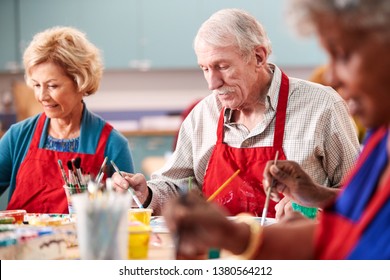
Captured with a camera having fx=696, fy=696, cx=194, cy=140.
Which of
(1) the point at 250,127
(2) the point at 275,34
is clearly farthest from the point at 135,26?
(1) the point at 250,127

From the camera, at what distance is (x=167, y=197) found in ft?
7.59

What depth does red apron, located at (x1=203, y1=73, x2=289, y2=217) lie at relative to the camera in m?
2.20

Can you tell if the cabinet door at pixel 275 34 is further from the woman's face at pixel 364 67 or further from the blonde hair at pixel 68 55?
the woman's face at pixel 364 67

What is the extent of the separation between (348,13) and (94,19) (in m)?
5.35

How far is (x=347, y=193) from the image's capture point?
45.4 inches

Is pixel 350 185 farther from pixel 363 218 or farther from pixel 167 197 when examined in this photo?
pixel 167 197

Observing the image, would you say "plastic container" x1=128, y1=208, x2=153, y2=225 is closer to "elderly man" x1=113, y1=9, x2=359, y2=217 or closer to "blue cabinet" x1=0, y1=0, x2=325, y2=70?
"elderly man" x1=113, y1=9, x2=359, y2=217

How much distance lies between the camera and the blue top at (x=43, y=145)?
8.03ft

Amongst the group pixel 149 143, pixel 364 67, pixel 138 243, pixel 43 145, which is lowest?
pixel 149 143

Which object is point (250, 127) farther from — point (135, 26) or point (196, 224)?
point (135, 26)

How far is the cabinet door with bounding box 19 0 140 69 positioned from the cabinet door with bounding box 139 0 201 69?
0.12 meters

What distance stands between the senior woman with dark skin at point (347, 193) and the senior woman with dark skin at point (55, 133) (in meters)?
1.33

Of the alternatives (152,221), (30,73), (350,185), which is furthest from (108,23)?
(350,185)

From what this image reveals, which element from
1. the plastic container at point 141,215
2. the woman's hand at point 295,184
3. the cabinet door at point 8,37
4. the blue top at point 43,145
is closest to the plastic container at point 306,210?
the woman's hand at point 295,184
